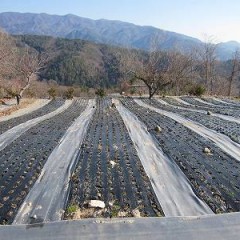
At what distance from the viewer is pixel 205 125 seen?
7.39m

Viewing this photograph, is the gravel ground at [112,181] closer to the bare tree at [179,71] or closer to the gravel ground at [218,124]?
the gravel ground at [218,124]

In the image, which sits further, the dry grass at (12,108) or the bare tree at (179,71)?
the bare tree at (179,71)

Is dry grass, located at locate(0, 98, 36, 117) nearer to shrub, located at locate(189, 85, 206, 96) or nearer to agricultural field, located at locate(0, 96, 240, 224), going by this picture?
agricultural field, located at locate(0, 96, 240, 224)

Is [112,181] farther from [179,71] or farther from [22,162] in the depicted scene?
[179,71]

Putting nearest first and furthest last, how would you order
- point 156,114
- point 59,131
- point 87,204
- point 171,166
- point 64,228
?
point 64,228 < point 87,204 < point 171,166 < point 59,131 < point 156,114

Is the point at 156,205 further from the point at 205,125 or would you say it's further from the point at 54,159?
the point at 205,125

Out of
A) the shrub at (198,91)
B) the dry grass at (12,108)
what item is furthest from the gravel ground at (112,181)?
the shrub at (198,91)

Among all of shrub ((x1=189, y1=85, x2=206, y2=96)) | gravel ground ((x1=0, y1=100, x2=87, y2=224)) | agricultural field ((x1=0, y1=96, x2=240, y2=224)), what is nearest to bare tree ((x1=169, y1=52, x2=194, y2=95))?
shrub ((x1=189, y1=85, x2=206, y2=96))

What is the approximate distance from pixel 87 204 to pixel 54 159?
168 cm

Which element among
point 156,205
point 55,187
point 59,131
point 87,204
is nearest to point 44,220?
point 87,204

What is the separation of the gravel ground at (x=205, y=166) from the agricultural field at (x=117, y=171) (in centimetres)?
1

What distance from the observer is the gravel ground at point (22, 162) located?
3285 mm

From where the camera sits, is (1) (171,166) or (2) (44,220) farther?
(1) (171,166)

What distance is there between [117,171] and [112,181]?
1.21ft
